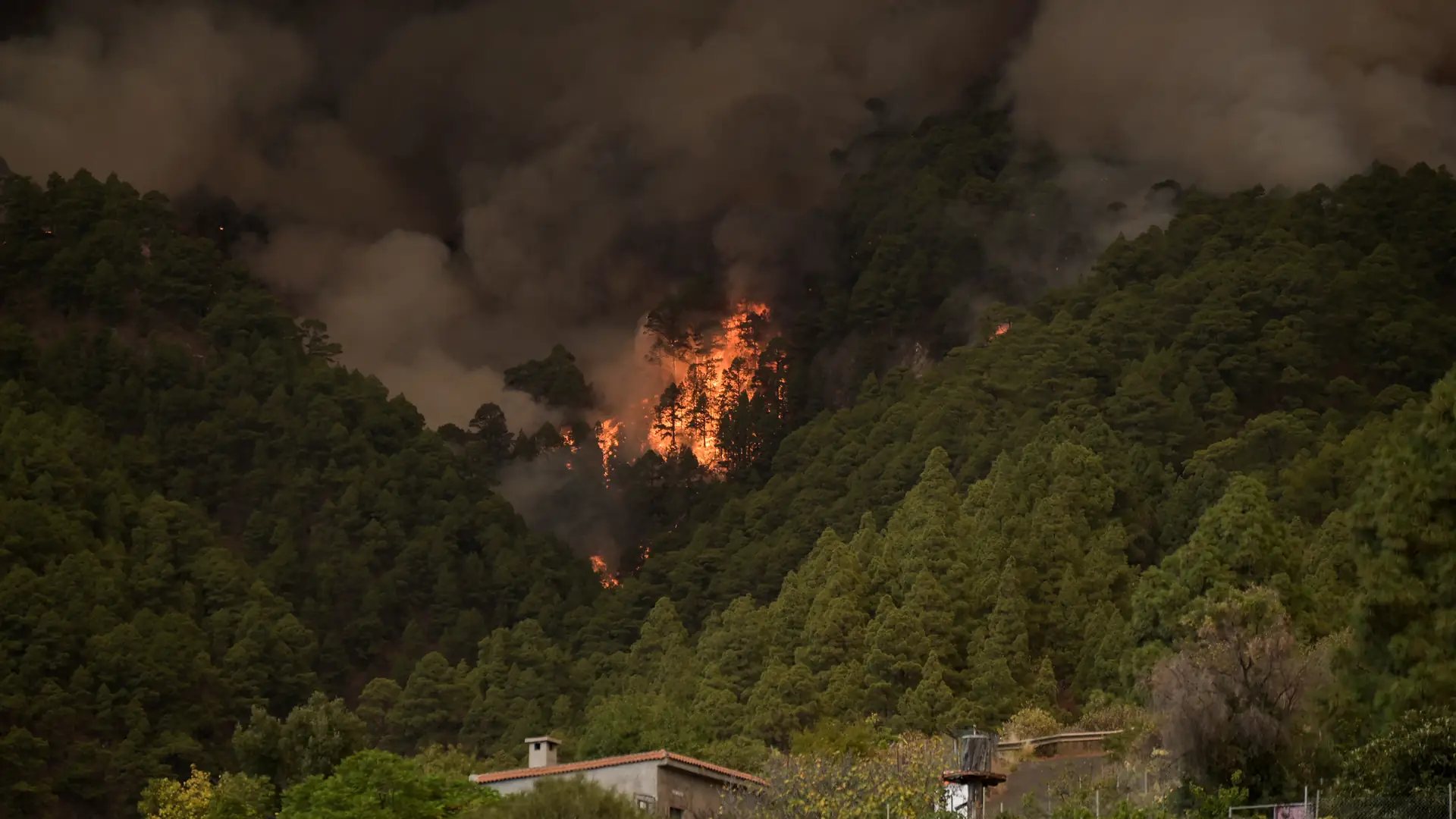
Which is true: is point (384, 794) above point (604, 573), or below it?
below

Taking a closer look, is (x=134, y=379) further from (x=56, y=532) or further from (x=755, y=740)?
(x=755, y=740)

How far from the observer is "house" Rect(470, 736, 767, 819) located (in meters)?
58.5

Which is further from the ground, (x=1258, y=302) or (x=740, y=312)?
(x=740, y=312)

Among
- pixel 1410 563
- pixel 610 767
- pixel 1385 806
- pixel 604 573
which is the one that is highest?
pixel 604 573

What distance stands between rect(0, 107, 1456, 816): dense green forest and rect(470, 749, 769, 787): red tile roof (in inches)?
189

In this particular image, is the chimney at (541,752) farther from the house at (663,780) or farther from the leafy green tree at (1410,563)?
the leafy green tree at (1410,563)

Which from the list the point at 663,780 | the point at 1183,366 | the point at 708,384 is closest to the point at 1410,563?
the point at 663,780

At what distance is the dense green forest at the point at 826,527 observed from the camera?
6606cm

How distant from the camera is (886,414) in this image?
114m

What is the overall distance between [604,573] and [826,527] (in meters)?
25.0

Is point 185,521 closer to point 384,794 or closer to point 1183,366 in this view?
point 1183,366

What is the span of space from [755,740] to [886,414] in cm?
3659

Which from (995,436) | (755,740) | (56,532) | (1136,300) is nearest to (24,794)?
(56,532)

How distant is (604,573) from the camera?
421 feet
